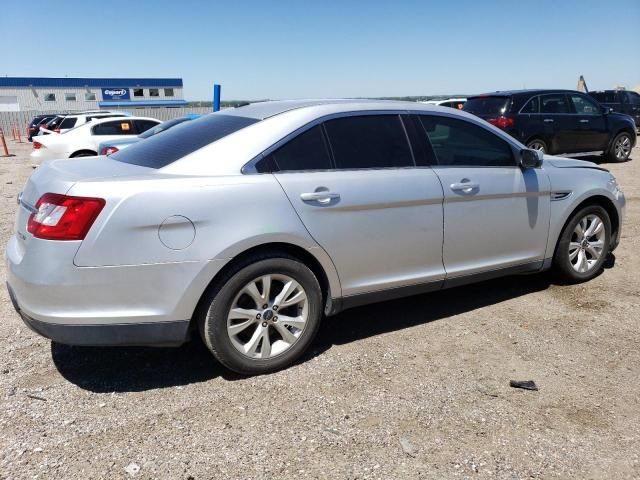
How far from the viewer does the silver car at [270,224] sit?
109 inches

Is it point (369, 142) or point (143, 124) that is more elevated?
point (369, 142)

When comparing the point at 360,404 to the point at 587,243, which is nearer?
the point at 360,404

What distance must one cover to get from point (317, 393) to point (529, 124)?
9651 mm

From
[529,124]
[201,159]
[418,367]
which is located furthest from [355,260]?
[529,124]

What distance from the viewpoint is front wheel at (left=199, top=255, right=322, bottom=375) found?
3029 millimetres

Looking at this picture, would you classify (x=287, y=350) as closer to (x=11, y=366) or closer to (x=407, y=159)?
(x=407, y=159)

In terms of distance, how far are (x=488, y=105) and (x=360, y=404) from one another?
31.9 feet

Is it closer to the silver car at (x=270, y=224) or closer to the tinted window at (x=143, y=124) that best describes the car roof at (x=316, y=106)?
the silver car at (x=270, y=224)

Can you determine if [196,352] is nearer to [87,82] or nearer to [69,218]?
[69,218]

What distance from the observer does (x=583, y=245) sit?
4.71 m

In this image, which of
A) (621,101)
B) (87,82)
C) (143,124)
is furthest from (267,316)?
(87,82)

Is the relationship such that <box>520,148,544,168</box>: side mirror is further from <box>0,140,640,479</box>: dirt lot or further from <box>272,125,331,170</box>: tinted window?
<box>272,125,331,170</box>: tinted window

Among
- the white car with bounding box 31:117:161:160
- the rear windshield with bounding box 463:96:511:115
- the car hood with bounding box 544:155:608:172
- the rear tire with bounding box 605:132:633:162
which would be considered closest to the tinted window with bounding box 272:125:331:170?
the car hood with bounding box 544:155:608:172

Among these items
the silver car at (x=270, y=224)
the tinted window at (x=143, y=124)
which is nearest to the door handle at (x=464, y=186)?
the silver car at (x=270, y=224)
